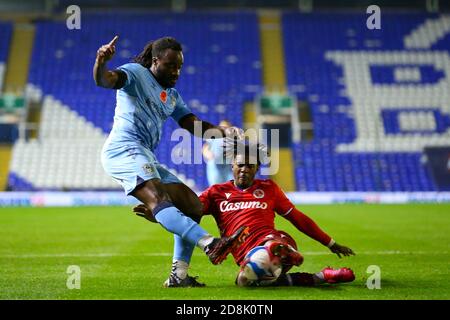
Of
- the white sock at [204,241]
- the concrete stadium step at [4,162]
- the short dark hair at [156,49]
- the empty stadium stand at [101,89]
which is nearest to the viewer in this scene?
the white sock at [204,241]

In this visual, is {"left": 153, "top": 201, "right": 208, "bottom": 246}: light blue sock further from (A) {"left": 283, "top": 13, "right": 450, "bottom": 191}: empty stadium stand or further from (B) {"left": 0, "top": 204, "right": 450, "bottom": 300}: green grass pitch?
(A) {"left": 283, "top": 13, "right": 450, "bottom": 191}: empty stadium stand

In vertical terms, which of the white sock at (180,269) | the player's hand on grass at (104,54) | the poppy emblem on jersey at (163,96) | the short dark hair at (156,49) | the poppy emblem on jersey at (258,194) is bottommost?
the white sock at (180,269)

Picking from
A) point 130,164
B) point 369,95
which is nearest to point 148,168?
point 130,164

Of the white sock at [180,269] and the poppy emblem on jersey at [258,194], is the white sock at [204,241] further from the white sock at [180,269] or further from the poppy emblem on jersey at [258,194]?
the poppy emblem on jersey at [258,194]

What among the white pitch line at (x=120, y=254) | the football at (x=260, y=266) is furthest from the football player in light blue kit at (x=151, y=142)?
the white pitch line at (x=120, y=254)

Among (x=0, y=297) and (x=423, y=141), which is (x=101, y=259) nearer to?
(x=0, y=297)

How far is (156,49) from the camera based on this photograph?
6.72 meters

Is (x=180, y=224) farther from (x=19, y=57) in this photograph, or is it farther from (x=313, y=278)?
(x=19, y=57)

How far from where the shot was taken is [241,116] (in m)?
29.9

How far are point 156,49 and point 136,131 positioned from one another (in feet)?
2.51

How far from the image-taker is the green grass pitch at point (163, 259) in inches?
249

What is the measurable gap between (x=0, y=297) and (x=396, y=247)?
6.36m

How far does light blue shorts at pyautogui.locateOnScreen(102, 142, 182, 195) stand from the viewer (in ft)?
20.7

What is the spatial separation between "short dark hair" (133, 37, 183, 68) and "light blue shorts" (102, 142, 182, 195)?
85 centimetres
